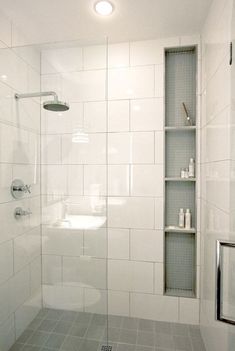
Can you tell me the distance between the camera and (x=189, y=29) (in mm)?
1666

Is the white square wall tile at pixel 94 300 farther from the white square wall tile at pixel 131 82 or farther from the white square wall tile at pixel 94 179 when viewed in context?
the white square wall tile at pixel 131 82

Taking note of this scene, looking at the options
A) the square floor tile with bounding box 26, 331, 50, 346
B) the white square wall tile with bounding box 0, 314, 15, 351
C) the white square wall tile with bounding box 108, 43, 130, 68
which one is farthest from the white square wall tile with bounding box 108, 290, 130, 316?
the white square wall tile with bounding box 108, 43, 130, 68

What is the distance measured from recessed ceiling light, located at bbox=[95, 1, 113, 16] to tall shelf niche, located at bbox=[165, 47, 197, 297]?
0.64 meters

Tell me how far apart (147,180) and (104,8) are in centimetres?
124

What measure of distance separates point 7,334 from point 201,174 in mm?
1784

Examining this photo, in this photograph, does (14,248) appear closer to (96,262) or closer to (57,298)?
(57,298)

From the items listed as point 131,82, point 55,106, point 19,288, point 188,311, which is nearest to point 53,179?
point 55,106


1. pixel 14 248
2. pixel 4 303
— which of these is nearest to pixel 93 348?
pixel 4 303

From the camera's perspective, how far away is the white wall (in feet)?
3.74

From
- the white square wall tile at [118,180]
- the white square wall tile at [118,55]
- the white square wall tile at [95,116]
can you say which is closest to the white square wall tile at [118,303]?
the white square wall tile at [118,180]

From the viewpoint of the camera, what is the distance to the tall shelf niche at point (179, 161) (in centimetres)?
187

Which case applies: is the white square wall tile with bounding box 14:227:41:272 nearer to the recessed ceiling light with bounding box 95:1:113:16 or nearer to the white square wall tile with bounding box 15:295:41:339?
the white square wall tile with bounding box 15:295:41:339

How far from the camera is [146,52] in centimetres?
182

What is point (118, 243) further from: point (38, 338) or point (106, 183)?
point (38, 338)
